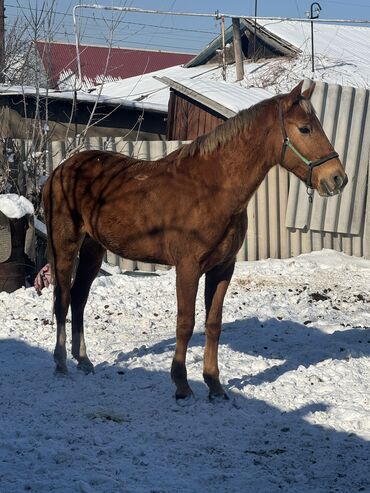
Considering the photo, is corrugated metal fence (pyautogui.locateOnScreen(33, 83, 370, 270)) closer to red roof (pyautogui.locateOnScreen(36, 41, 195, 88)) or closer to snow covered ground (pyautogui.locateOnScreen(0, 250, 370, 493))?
snow covered ground (pyautogui.locateOnScreen(0, 250, 370, 493))

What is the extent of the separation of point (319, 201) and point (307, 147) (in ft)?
20.3

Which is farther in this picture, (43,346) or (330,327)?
(330,327)

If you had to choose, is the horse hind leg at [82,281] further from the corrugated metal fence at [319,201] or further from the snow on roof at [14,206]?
the corrugated metal fence at [319,201]

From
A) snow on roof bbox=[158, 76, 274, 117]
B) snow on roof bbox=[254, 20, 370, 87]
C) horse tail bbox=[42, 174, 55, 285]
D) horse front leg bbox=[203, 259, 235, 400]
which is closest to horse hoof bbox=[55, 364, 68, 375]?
horse tail bbox=[42, 174, 55, 285]

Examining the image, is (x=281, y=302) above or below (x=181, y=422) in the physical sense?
below

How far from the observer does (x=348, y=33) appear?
3384cm

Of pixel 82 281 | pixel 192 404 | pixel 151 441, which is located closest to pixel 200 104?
pixel 82 281

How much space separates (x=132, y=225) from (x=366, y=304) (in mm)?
4434

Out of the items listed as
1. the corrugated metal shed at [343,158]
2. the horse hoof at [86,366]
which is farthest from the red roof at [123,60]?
the horse hoof at [86,366]

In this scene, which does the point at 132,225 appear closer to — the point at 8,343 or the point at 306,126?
the point at 306,126

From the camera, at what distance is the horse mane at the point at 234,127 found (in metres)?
6.09

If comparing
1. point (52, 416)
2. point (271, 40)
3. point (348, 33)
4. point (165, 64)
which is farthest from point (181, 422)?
point (165, 64)

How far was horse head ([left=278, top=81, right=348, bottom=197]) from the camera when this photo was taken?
597 cm

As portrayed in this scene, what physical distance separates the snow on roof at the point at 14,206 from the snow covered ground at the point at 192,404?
919mm
